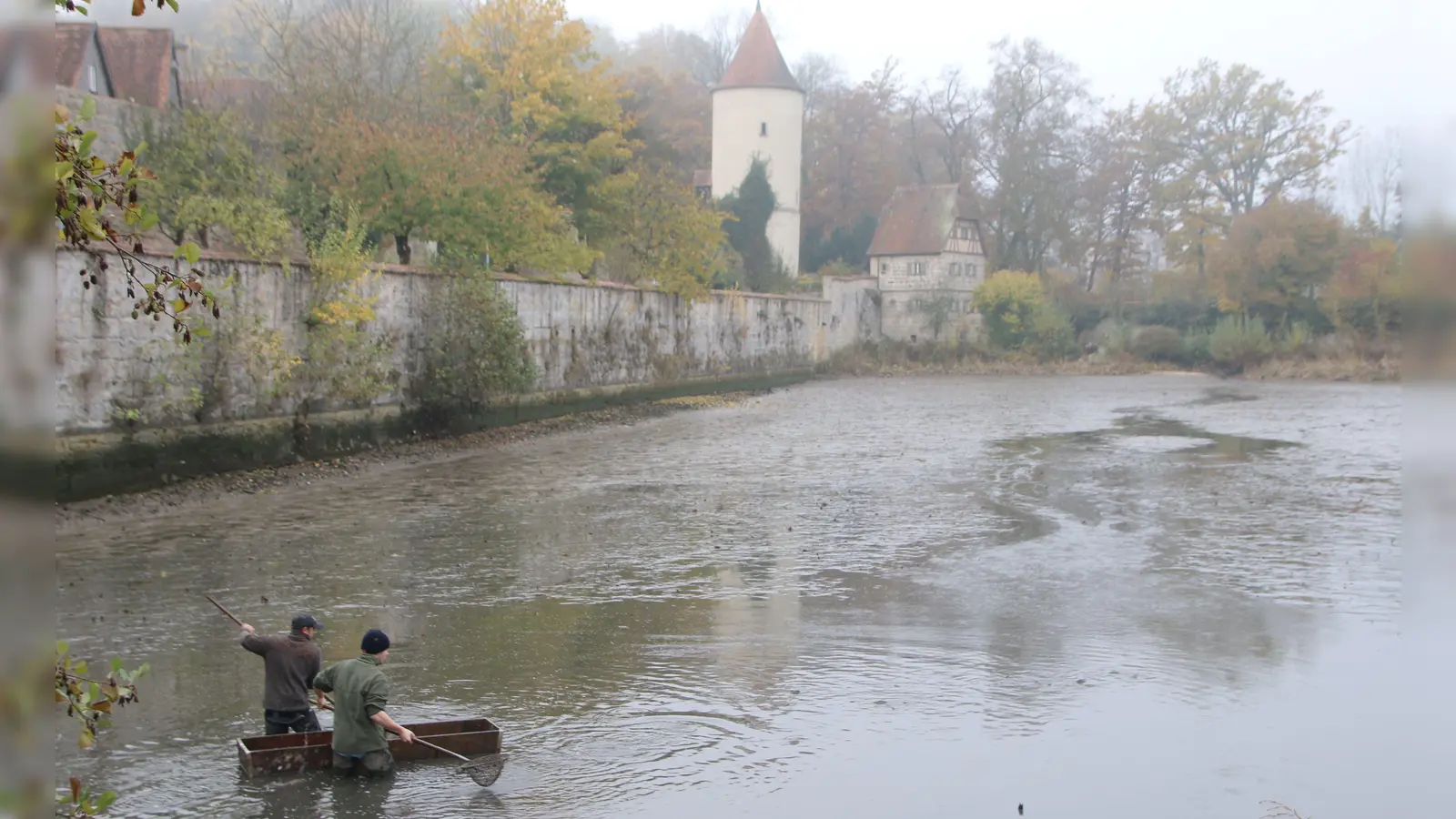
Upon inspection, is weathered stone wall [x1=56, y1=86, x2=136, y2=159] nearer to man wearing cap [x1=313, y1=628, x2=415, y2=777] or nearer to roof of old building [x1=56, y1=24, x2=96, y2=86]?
roof of old building [x1=56, y1=24, x2=96, y2=86]

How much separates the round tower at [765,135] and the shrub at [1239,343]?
2119 cm

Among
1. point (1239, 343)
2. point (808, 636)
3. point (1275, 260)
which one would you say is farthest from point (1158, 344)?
point (808, 636)

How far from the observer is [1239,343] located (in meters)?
57.5

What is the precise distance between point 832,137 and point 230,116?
5725 centimetres

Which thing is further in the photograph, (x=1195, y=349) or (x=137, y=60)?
(x=1195, y=349)

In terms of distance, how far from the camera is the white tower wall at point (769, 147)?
219 ft

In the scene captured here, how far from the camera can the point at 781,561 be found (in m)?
14.6

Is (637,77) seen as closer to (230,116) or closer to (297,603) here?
(230,116)

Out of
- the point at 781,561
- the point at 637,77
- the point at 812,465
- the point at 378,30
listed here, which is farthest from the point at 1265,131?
the point at 781,561

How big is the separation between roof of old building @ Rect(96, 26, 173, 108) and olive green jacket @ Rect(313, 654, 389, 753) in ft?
139

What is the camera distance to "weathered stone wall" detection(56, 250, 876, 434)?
56.1 ft

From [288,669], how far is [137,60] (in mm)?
44479

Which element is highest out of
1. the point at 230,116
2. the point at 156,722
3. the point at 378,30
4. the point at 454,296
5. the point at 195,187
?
the point at 378,30

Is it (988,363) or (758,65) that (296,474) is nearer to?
(988,363)
